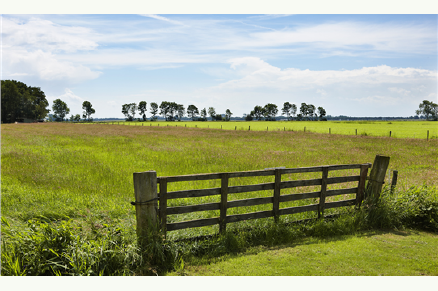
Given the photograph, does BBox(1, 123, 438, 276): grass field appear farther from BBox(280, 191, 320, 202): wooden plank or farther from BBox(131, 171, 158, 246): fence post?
BBox(280, 191, 320, 202): wooden plank

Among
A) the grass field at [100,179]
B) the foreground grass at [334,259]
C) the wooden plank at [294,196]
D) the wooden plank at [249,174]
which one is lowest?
the foreground grass at [334,259]

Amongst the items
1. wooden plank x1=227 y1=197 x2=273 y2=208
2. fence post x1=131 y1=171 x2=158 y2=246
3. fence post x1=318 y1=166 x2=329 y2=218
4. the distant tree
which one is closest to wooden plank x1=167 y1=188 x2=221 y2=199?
fence post x1=131 y1=171 x2=158 y2=246

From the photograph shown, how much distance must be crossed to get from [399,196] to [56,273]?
909cm

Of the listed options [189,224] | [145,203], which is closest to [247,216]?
[189,224]

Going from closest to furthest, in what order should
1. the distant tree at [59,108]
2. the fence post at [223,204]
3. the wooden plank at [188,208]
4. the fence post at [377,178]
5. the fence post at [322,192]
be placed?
the wooden plank at [188,208] → the fence post at [223,204] → the fence post at [322,192] → the fence post at [377,178] → the distant tree at [59,108]

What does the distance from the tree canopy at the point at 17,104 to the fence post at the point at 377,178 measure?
12508 centimetres

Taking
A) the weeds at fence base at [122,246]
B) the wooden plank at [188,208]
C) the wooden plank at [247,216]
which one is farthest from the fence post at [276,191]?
the wooden plank at [188,208]

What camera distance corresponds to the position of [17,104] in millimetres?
111250

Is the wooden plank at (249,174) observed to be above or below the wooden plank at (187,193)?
above

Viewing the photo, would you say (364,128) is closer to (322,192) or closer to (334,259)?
(322,192)

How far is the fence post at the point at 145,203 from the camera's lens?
222 inches

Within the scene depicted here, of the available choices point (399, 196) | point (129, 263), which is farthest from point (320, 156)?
point (129, 263)

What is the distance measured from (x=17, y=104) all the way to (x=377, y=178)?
134 metres

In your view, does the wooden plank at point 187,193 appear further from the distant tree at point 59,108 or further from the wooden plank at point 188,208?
the distant tree at point 59,108
